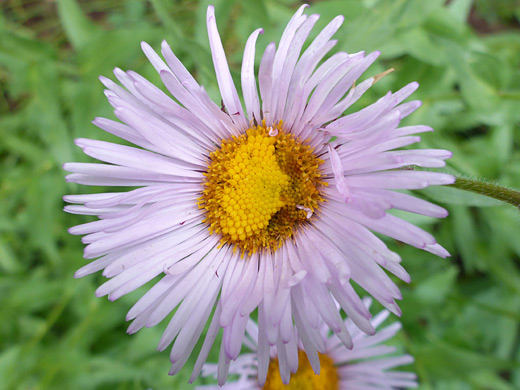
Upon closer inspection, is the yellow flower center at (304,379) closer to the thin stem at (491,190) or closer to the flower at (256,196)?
the flower at (256,196)

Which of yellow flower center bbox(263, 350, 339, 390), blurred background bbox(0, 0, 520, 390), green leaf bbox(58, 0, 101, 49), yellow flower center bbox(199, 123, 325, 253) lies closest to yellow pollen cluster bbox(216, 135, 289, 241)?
yellow flower center bbox(199, 123, 325, 253)

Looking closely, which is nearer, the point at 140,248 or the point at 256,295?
the point at 256,295

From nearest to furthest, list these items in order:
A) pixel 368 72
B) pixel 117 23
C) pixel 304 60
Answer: pixel 304 60, pixel 368 72, pixel 117 23

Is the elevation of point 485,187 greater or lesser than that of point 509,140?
greater

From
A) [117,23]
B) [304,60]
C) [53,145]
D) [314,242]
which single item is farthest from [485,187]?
[117,23]

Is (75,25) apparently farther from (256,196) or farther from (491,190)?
(491,190)

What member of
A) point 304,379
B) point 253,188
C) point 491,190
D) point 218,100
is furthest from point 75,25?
point 491,190

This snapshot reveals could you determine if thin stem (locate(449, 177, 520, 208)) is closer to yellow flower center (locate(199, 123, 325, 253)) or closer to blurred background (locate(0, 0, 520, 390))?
yellow flower center (locate(199, 123, 325, 253))

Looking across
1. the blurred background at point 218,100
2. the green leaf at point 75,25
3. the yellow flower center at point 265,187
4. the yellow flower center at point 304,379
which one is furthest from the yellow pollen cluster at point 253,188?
the green leaf at point 75,25

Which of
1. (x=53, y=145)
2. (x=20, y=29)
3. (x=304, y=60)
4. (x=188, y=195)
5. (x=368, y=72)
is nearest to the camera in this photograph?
(x=304, y=60)

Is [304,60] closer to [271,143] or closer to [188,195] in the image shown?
[271,143]
